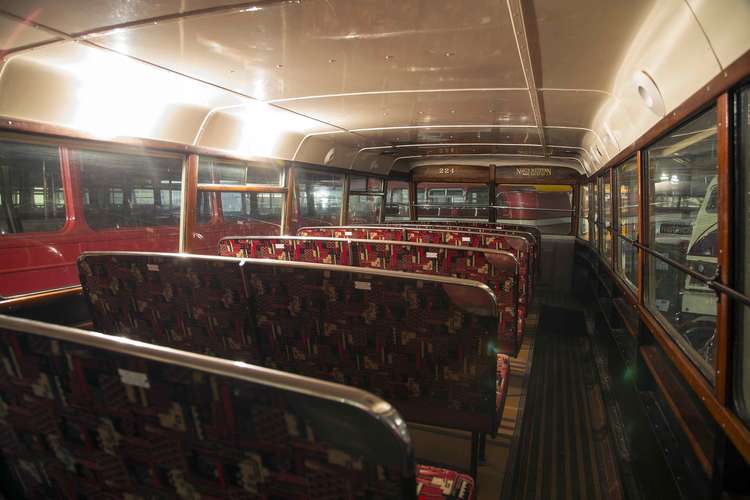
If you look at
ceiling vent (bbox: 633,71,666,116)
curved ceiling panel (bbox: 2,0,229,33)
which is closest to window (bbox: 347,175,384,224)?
ceiling vent (bbox: 633,71,666,116)

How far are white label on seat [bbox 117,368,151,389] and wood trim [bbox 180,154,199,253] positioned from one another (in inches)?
124

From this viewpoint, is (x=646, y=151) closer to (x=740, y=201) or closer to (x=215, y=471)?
(x=740, y=201)

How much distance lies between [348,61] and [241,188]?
2.31 meters

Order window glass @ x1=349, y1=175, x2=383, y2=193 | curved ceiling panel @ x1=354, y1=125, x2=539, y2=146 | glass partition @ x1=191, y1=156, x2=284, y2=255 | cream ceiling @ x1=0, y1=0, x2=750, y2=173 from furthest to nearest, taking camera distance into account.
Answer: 1. window glass @ x1=349, y1=175, x2=383, y2=193
2. glass partition @ x1=191, y1=156, x2=284, y2=255
3. curved ceiling panel @ x1=354, y1=125, x2=539, y2=146
4. cream ceiling @ x1=0, y1=0, x2=750, y2=173

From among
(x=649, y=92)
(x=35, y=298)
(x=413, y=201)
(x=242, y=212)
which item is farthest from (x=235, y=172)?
(x=413, y=201)

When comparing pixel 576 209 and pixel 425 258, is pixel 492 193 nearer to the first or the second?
pixel 576 209

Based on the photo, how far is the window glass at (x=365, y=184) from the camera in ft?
22.7

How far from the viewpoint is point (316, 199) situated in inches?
234

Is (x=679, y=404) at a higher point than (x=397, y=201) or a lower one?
lower

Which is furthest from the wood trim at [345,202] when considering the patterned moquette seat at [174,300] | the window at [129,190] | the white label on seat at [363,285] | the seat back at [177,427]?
the seat back at [177,427]

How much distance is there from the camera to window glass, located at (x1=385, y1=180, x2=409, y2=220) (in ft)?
27.3

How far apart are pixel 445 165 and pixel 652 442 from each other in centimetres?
679

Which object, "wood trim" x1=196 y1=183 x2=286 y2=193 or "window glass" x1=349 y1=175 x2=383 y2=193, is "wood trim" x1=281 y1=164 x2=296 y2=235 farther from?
"window glass" x1=349 y1=175 x2=383 y2=193

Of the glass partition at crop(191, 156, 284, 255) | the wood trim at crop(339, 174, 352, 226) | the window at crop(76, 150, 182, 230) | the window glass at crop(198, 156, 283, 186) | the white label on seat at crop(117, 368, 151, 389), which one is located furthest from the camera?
the wood trim at crop(339, 174, 352, 226)
